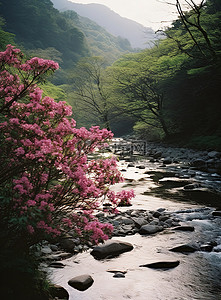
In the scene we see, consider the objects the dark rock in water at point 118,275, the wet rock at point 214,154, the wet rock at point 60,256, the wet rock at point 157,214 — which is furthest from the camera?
the wet rock at point 214,154

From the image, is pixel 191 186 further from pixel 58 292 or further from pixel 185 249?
pixel 58 292

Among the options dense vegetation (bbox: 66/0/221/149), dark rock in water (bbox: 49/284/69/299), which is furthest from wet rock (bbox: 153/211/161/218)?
dense vegetation (bbox: 66/0/221/149)

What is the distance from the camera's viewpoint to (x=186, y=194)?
803 cm

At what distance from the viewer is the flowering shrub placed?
2.50 meters

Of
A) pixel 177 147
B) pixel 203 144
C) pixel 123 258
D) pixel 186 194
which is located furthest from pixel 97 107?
pixel 123 258

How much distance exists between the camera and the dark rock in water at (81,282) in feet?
10.6

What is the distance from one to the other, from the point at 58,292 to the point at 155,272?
5.05 feet

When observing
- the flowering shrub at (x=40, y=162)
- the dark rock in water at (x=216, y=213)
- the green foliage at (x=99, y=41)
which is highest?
the green foliage at (x=99, y=41)

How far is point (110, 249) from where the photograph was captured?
4215 millimetres

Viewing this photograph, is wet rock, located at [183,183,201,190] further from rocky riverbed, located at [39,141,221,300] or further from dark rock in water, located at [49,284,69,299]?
dark rock in water, located at [49,284,69,299]

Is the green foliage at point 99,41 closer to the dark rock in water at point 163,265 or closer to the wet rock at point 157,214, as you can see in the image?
the wet rock at point 157,214

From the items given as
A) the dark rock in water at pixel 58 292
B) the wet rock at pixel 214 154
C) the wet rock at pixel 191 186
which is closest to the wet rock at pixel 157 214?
the wet rock at pixel 191 186

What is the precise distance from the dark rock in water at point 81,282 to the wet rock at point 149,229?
2.03 metres

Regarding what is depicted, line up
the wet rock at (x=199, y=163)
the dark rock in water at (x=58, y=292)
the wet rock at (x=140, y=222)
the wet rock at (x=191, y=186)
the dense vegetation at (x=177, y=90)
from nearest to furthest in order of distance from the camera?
the dark rock in water at (x=58, y=292)
the wet rock at (x=140, y=222)
the wet rock at (x=191, y=186)
the wet rock at (x=199, y=163)
the dense vegetation at (x=177, y=90)
